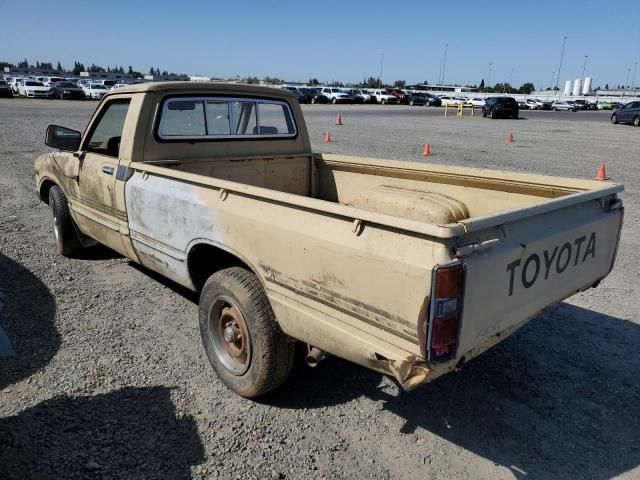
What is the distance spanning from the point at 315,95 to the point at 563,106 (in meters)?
26.9

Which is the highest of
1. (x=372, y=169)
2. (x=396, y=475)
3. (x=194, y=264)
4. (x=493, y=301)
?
(x=372, y=169)

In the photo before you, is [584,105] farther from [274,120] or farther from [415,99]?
[274,120]

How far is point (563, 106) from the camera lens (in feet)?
175

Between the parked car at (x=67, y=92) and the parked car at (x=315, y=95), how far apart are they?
65.0 ft

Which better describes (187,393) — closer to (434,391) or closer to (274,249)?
(274,249)

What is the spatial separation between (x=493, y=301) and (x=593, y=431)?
4.31 feet

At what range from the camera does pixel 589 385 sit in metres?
3.34

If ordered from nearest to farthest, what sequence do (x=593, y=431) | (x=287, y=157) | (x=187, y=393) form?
1. (x=593, y=431)
2. (x=187, y=393)
3. (x=287, y=157)

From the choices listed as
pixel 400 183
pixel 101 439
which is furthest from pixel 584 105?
pixel 101 439

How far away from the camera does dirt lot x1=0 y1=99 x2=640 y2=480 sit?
104 inches

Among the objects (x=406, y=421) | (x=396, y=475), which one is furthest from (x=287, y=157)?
(x=396, y=475)

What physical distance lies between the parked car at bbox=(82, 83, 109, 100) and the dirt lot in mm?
39727

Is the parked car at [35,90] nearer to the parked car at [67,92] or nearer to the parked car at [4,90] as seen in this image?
the parked car at [67,92]

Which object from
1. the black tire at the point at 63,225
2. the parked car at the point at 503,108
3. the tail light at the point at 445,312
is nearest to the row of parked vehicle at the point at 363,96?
the parked car at the point at 503,108
